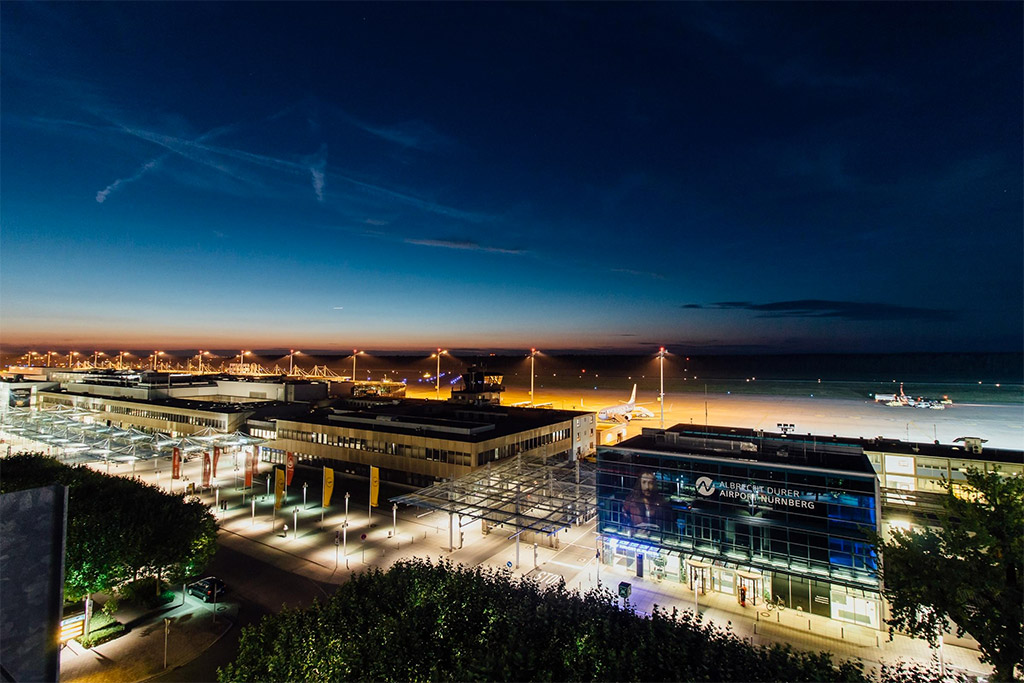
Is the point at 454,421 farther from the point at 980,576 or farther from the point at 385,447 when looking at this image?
the point at 980,576

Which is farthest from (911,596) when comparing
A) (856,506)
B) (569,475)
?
(569,475)

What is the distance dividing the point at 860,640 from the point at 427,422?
44.2 meters

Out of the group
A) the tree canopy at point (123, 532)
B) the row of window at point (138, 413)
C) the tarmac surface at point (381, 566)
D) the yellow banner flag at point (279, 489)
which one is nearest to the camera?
the tarmac surface at point (381, 566)

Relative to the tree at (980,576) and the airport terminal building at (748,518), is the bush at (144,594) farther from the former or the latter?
the tree at (980,576)

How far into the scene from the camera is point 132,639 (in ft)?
85.6

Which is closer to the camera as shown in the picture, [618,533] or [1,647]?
[1,647]

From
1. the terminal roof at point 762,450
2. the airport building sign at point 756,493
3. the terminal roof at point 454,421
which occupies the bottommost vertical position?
the airport building sign at point 756,493

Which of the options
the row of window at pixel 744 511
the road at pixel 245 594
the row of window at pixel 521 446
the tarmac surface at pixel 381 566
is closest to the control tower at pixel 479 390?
the row of window at pixel 521 446

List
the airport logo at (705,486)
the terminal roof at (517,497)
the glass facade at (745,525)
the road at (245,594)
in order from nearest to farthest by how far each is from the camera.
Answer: the road at (245,594), the glass facade at (745,525), the airport logo at (705,486), the terminal roof at (517,497)

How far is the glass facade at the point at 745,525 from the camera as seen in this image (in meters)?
28.9

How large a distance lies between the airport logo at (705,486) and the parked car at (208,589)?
104ft

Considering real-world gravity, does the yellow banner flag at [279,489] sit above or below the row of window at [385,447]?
below

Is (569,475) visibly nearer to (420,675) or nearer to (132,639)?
(420,675)

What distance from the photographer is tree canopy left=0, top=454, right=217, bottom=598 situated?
24906 mm
